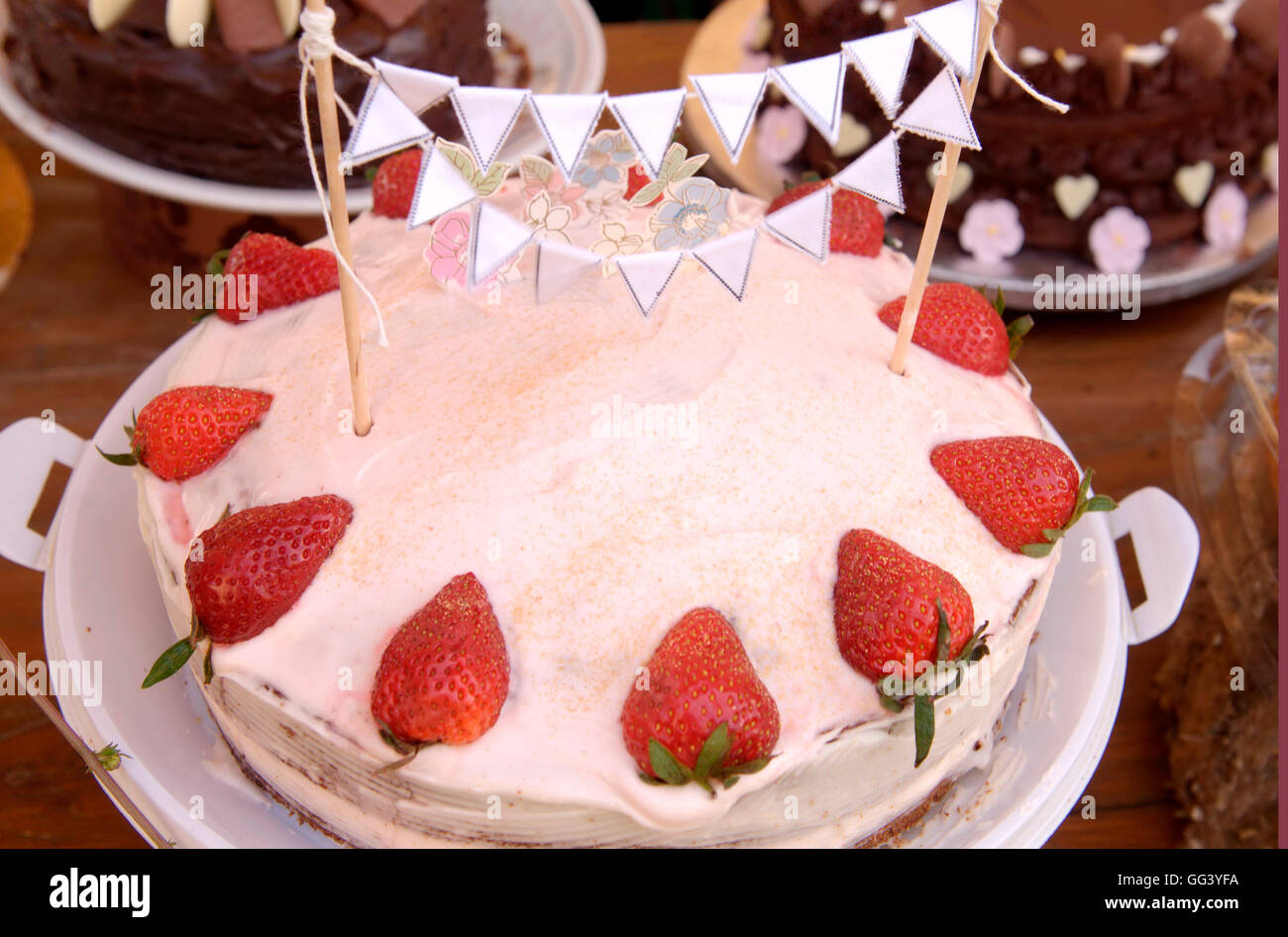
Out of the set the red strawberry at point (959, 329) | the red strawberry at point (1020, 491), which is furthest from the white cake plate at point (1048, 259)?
the red strawberry at point (1020, 491)

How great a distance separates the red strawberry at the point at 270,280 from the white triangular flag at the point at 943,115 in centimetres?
80

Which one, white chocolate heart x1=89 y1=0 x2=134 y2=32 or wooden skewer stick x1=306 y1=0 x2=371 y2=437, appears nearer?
wooden skewer stick x1=306 y1=0 x2=371 y2=437

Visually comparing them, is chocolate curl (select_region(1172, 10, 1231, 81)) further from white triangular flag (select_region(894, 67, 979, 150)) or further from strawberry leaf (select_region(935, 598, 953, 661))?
strawberry leaf (select_region(935, 598, 953, 661))

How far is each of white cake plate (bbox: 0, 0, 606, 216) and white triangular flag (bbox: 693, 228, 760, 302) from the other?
942 millimetres

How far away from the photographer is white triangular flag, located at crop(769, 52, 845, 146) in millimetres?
1154

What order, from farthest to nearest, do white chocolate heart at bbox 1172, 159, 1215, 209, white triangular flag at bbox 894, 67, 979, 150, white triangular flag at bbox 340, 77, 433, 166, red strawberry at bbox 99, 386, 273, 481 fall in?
white chocolate heart at bbox 1172, 159, 1215, 209 → red strawberry at bbox 99, 386, 273, 481 → white triangular flag at bbox 894, 67, 979, 150 → white triangular flag at bbox 340, 77, 433, 166

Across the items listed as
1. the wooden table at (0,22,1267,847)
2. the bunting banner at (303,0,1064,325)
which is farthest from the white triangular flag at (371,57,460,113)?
the wooden table at (0,22,1267,847)

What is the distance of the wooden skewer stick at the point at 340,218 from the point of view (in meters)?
1.10

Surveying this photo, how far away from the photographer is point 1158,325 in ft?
8.26

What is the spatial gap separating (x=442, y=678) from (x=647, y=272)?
1.55 ft

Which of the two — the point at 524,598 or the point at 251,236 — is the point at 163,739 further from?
the point at 251,236

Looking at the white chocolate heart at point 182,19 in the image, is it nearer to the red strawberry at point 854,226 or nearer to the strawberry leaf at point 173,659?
the red strawberry at point 854,226

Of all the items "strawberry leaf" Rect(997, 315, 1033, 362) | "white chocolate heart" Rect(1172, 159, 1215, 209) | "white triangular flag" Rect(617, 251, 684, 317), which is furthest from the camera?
"white chocolate heart" Rect(1172, 159, 1215, 209)

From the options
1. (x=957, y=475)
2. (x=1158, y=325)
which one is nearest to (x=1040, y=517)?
(x=957, y=475)
